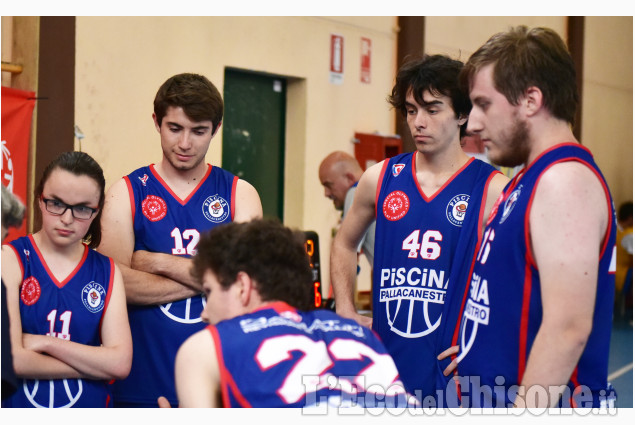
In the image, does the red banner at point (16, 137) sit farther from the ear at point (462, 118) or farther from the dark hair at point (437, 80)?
the ear at point (462, 118)

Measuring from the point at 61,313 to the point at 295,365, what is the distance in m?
1.03

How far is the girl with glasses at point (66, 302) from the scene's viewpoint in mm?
2227

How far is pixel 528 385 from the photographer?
1742mm

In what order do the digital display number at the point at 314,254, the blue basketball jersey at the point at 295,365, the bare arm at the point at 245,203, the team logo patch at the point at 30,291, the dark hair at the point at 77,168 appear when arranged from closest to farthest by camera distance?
1. the blue basketball jersey at the point at 295,365
2. the team logo patch at the point at 30,291
3. the dark hair at the point at 77,168
4. the bare arm at the point at 245,203
5. the digital display number at the point at 314,254

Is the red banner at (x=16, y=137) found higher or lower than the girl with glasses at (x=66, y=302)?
higher

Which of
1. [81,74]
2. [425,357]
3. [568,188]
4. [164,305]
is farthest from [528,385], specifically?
[81,74]

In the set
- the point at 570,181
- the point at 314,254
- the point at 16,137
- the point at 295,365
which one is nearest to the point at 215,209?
the point at 295,365

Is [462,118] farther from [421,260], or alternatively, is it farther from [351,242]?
[351,242]

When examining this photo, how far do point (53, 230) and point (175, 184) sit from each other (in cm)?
51

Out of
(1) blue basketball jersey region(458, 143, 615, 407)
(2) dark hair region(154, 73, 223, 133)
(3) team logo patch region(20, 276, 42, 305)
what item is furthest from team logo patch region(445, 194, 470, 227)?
(3) team logo patch region(20, 276, 42, 305)

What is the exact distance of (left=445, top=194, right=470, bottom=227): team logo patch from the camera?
2.57 m

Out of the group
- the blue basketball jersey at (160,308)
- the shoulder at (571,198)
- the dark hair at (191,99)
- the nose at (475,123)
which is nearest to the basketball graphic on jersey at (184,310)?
the blue basketball jersey at (160,308)

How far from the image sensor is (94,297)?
2.37m

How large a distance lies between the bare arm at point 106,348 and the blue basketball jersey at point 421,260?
2.86ft
